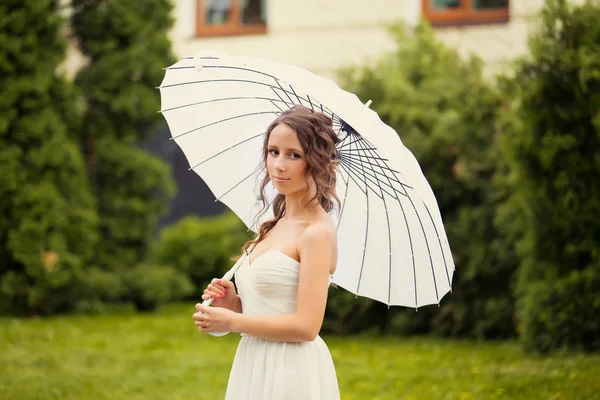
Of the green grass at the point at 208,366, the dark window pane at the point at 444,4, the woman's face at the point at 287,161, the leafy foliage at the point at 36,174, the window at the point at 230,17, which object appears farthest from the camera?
the window at the point at 230,17

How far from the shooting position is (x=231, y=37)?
39.2ft

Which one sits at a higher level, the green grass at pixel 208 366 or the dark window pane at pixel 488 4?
the dark window pane at pixel 488 4

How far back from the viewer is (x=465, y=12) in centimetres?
1055

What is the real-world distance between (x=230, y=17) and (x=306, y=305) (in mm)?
9883

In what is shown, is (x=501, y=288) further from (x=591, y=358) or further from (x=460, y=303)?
(x=591, y=358)

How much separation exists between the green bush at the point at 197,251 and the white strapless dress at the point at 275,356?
275 inches

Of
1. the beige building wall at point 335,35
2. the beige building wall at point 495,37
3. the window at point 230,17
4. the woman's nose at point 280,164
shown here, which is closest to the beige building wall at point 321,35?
the beige building wall at point 335,35

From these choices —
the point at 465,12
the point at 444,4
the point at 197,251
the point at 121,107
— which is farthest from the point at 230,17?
the point at 197,251

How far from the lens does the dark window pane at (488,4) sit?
411 inches

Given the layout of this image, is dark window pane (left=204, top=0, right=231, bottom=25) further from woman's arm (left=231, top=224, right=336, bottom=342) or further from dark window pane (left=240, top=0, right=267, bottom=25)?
woman's arm (left=231, top=224, right=336, bottom=342)

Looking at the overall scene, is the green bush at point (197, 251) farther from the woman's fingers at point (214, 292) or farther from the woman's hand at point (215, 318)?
the woman's hand at point (215, 318)

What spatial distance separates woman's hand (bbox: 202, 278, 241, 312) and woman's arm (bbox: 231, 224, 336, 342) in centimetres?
23

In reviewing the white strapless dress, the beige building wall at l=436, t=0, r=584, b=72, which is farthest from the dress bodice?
the beige building wall at l=436, t=0, r=584, b=72

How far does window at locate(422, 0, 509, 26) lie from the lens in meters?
10.4
